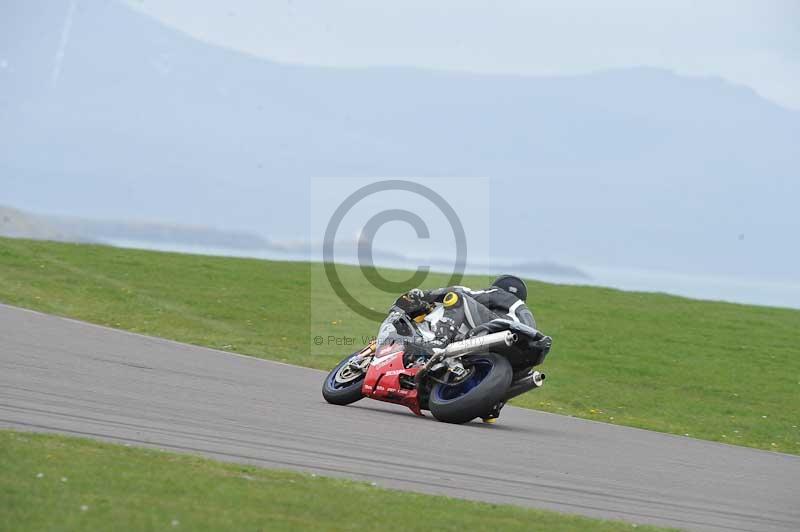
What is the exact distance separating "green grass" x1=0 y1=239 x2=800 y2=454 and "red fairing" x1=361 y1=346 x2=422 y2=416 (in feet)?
15.2

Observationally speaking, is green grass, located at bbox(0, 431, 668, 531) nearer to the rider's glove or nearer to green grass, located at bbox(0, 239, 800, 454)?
the rider's glove

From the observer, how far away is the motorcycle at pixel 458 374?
39.5ft

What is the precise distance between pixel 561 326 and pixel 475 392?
1420 centimetres

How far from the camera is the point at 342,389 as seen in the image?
1304 cm

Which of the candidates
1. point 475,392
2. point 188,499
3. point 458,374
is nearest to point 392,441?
point 475,392

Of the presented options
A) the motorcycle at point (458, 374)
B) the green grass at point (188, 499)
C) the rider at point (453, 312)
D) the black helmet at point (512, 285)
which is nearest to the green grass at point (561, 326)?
the black helmet at point (512, 285)

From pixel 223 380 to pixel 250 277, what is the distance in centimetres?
1502

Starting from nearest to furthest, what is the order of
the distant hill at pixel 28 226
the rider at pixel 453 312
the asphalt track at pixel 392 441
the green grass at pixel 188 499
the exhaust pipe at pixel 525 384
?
the green grass at pixel 188 499 < the asphalt track at pixel 392 441 < the exhaust pipe at pixel 525 384 < the rider at pixel 453 312 < the distant hill at pixel 28 226

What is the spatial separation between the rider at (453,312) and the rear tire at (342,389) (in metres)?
0.51

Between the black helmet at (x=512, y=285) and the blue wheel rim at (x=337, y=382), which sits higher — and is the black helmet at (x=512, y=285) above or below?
above

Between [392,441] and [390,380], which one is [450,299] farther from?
[392,441]

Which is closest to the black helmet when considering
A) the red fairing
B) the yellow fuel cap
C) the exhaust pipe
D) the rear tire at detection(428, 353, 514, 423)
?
the yellow fuel cap

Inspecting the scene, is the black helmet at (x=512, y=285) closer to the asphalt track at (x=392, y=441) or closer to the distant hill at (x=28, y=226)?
the asphalt track at (x=392, y=441)

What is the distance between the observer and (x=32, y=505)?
619cm
